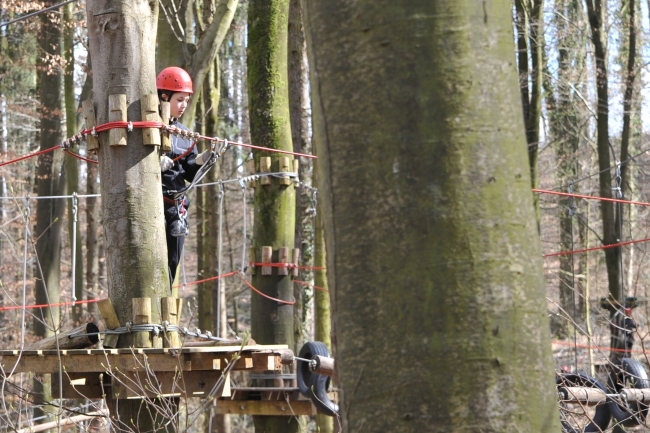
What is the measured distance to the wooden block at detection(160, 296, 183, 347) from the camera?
4699 mm

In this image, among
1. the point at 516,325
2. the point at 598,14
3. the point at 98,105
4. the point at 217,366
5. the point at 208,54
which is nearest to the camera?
the point at 516,325

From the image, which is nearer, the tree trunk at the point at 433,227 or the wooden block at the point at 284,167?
the tree trunk at the point at 433,227

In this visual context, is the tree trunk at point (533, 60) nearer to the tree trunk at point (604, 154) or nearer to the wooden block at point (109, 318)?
the tree trunk at point (604, 154)

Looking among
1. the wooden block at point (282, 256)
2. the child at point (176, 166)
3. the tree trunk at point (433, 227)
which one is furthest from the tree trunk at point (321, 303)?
the tree trunk at point (433, 227)

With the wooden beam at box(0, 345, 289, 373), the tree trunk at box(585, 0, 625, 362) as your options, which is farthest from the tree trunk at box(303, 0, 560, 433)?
the tree trunk at box(585, 0, 625, 362)

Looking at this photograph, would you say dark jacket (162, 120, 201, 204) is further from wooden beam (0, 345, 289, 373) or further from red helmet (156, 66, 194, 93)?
wooden beam (0, 345, 289, 373)

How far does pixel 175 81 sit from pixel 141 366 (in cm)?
285

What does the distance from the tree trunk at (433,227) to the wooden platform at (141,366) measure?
2.81 m

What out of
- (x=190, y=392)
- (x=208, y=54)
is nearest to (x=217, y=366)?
(x=190, y=392)

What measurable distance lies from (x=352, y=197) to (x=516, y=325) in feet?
1.28

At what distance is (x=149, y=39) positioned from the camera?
4.89 m

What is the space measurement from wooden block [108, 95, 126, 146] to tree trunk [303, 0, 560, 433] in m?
3.21

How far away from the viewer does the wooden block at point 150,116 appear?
4.79 metres

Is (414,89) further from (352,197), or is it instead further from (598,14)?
(598,14)
